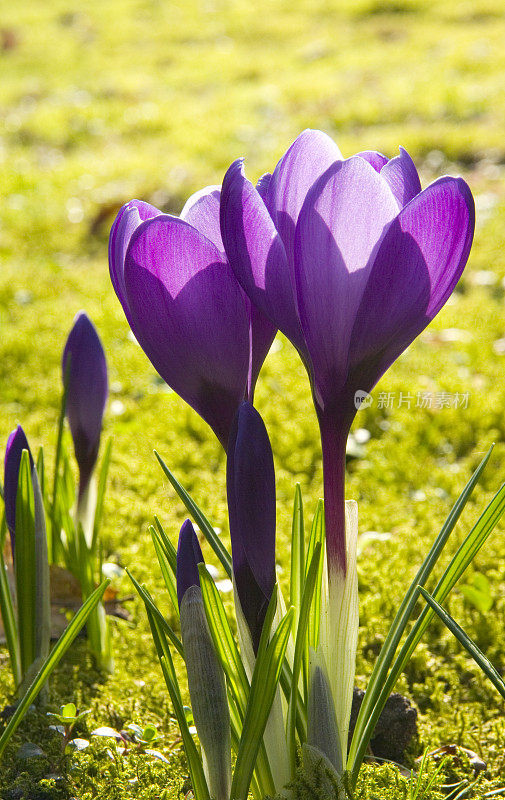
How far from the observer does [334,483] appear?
3.22ft

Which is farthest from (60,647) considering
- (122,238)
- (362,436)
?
(362,436)

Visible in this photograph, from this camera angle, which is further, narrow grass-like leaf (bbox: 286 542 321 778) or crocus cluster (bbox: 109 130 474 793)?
narrow grass-like leaf (bbox: 286 542 321 778)

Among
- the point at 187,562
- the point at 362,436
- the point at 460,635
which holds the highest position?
the point at 362,436

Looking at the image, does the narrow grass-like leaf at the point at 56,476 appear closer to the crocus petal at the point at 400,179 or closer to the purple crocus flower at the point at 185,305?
the purple crocus flower at the point at 185,305

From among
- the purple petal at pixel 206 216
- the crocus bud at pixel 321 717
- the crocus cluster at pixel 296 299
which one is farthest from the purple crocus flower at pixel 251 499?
the purple petal at pixel 206 216

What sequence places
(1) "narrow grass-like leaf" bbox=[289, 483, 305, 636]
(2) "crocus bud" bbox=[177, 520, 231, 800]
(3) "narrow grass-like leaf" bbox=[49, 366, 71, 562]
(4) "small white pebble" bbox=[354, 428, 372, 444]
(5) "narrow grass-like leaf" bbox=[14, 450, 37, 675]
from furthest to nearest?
(4) "small white pebble" bbox=[354, 428, 372, 444] < (3) "narrow grass-like leaf" bbox=[49, 366, 71, 562] < (5) "narrow grass-like leaf" bbox=[14, 450, 37, 675] < (1) "narrow grass-like leaf" bbox=[289, 483, 305, 636] < (2) "crocus bud" bbox=[177, 520, 231, 800]

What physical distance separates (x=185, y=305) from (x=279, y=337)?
8.31ft

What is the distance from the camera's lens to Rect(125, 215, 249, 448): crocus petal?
896mm

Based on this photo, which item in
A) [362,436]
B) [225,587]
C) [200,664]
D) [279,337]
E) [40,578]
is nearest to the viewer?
[200,664]

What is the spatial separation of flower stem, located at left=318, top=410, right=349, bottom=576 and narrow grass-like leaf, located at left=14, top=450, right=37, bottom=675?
49 cm

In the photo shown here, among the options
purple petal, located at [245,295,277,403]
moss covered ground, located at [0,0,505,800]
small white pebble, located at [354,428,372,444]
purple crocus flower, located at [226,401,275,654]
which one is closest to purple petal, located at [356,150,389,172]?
purple petal, located at [245,295,277,403]

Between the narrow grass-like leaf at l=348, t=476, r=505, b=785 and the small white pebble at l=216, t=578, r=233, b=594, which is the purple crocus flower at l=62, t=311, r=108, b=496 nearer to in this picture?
the small white pebble at l=216, t=578, r=233, b=594

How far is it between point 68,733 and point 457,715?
68 cm

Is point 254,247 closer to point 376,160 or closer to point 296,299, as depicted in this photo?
point 296,299
